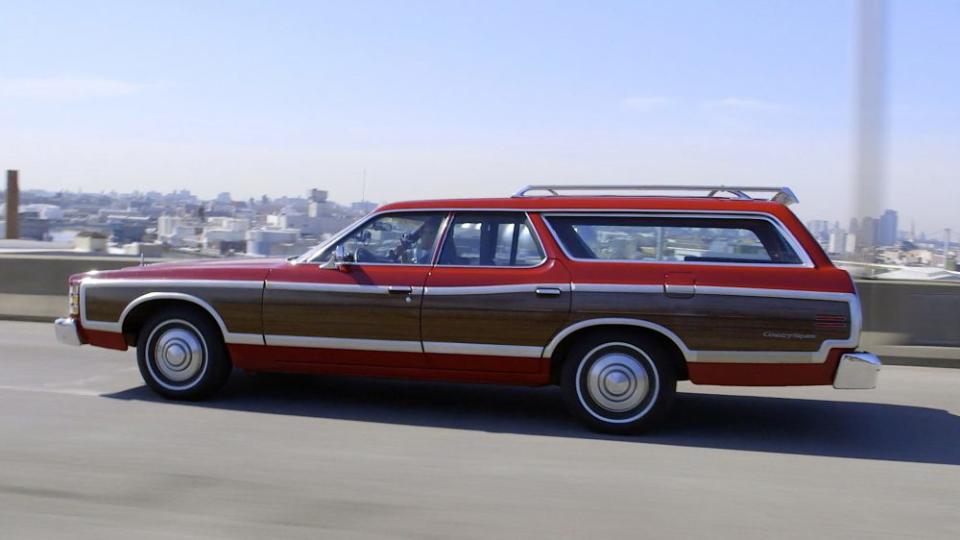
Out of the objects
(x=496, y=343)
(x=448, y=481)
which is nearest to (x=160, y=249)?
(x=496, y=343)

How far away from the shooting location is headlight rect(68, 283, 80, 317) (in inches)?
289

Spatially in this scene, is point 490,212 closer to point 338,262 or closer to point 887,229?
point 338,262

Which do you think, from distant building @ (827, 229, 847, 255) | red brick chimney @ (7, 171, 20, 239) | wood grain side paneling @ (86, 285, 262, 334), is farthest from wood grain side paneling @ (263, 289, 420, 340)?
red brick chimney @ (7, 171, 20, 239)

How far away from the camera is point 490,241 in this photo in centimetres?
668

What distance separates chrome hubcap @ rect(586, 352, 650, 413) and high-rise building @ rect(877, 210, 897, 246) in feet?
17.6

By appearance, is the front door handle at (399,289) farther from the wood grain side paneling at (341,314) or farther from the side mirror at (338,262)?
the side mirror at (338,262)

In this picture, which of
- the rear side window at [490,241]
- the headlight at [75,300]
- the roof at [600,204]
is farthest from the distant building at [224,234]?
the rear side window at [490,241]

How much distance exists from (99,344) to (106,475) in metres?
2.43

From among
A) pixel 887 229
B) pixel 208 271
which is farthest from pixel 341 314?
pixel 887 229

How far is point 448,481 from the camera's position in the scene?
5180 millimetres

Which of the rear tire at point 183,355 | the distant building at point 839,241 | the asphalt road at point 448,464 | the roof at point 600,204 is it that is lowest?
the asphalt road at point 448,464

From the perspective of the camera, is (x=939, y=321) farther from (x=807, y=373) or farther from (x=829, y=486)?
(x=829, y=486)

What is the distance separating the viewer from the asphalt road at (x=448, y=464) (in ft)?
14.8

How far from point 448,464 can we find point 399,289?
150 cm
